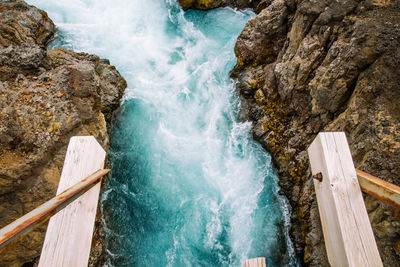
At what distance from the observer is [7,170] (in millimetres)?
4383

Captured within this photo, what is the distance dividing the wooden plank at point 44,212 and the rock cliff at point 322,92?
15.3 ft

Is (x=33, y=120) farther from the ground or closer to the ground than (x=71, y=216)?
farther from the ground

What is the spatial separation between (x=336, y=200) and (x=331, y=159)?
0.25 meters

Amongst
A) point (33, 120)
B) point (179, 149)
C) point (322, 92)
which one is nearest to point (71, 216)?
point (33, 120)

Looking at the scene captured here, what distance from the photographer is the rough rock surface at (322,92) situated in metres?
4.19

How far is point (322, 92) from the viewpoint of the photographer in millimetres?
5535

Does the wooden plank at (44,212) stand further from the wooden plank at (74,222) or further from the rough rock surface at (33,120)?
the rough rock surface at (33,120)

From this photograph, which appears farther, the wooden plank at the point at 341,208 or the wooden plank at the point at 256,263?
the wooden plank at the point at 256,263

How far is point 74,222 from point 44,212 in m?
0.22

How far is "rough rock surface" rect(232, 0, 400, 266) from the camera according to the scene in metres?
4.19

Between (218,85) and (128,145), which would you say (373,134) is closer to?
(218,85)

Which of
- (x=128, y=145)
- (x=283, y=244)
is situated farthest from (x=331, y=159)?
(x=128, y=145)

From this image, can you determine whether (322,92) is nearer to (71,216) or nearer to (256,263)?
(256,263)

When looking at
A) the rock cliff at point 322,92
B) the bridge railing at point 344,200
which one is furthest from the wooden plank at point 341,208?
the rock cliff at point 322,92
